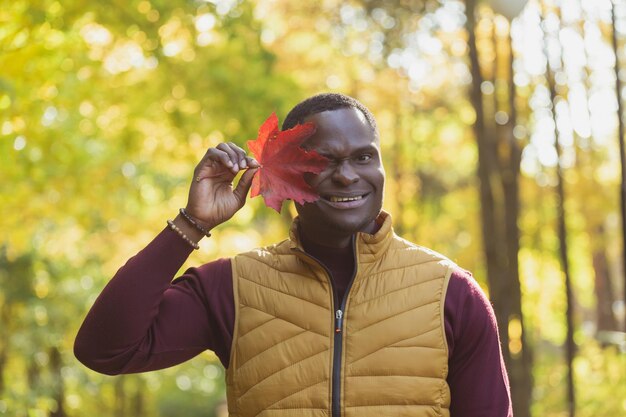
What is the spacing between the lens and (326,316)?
7.14ft

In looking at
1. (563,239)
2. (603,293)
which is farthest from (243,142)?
(603,293)

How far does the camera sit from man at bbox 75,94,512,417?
2.10m

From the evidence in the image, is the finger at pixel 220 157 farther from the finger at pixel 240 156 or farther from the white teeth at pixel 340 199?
the white teeth at pixel 340 199

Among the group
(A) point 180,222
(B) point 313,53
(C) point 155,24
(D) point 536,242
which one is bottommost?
(D) point 536,242

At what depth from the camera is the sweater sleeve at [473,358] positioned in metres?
2.11

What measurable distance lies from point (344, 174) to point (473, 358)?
0.54 metres

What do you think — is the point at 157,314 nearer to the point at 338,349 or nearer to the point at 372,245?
the point at 338,349

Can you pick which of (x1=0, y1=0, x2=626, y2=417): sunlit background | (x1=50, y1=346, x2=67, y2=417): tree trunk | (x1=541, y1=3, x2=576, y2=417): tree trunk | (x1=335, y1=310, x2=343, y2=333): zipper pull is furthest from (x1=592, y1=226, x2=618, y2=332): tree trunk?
(x1=335, y1=310, x2=343, y2=333): zipper pull

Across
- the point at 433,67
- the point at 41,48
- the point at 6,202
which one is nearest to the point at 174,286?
the point at 41,48

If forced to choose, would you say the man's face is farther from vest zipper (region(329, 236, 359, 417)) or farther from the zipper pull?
the zipper pull

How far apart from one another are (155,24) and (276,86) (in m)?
1.20

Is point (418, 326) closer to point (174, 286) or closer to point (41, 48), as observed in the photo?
point (174, 286)

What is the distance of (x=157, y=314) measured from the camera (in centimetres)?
219

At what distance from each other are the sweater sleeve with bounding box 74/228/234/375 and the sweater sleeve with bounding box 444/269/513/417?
57cm
